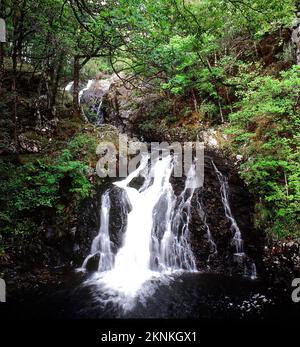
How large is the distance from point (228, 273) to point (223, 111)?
7861mm

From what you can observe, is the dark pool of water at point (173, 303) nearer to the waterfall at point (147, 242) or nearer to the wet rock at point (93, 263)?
the waterfall at point (147, 242)

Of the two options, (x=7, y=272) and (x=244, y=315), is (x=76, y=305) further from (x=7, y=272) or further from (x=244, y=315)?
(x=244, y=315)

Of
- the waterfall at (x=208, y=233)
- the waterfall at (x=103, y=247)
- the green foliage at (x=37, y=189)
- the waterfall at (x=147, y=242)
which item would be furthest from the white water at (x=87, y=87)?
the waterfall at (x=208, y=233)

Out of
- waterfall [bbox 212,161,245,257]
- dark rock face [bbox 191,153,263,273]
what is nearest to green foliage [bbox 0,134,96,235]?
dark rock face [bbox 191,153,263,273]

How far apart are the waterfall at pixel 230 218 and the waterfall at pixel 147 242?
3.13 feet

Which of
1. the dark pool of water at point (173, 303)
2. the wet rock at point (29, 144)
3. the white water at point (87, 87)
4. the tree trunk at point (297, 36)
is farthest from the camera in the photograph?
the white water at point (87, 87)

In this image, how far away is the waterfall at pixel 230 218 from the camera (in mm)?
7652

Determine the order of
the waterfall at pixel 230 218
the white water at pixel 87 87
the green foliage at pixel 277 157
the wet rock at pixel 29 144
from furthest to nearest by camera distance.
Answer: the white water at pixel 87 87 < the wet rock at pixel 29 144 < the waterfall at pixel 230 218 < the green foliage at pixel 277 157

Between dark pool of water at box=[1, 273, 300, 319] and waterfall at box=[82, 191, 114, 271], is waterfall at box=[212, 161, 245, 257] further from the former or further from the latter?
waterfall at box=[82, 191, 114, 271]

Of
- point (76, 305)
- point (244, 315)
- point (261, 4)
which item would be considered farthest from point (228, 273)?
point (261, 4)

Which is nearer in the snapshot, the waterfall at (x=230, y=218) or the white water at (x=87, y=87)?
the waterfall at (x=230, y=218)

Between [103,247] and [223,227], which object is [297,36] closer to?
[223,227]

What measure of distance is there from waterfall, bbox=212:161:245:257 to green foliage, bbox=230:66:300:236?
651 mm
